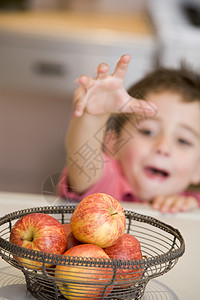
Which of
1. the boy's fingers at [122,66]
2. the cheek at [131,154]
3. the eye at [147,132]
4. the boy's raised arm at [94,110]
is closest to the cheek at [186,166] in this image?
the cheek at [131,154]

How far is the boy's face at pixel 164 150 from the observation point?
4.16 ft

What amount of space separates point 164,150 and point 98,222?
757 mm

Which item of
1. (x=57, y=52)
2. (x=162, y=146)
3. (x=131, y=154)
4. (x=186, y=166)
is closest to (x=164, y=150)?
(x=162, y=146)

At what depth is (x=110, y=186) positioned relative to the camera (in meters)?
1.37

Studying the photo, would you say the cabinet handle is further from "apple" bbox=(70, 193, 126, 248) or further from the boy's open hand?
"apple" bbox=(70, 193, 126, 248)

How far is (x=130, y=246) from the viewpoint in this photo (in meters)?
0.65

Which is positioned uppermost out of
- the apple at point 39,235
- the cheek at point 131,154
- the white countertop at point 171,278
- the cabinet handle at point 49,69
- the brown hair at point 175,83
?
the apple at point 39,235

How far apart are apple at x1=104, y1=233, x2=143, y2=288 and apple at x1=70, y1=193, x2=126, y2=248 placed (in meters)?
0.02

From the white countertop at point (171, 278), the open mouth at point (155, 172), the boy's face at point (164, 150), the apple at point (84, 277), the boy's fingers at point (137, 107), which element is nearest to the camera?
the apple at point (84, 277)

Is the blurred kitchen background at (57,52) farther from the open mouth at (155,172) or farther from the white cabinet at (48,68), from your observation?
the open mouth at (155,172)

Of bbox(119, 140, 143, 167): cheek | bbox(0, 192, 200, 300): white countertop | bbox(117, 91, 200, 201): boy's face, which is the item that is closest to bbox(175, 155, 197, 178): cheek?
bbox(117, 91, 200, 201): boy's face

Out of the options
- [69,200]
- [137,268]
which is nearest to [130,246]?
[137,268]

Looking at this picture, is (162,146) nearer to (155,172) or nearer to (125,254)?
(155,172)

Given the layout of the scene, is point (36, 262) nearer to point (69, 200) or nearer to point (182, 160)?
point (69, 200)
